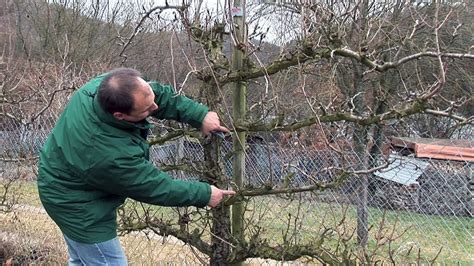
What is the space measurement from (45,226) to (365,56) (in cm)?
444

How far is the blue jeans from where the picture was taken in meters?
2.95

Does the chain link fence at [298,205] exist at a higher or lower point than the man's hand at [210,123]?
lower

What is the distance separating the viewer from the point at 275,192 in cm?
314

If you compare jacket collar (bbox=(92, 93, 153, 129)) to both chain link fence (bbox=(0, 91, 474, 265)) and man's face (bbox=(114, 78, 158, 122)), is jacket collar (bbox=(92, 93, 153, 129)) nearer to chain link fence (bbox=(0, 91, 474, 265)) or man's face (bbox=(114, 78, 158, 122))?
man's face (bbox=(114, 78, 158, 122))

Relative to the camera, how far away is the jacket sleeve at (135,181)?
257 cm

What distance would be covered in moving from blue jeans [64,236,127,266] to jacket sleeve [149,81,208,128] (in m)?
0.75

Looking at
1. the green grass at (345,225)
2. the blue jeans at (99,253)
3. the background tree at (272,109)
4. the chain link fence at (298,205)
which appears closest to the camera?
the blue jeans at (99,253)

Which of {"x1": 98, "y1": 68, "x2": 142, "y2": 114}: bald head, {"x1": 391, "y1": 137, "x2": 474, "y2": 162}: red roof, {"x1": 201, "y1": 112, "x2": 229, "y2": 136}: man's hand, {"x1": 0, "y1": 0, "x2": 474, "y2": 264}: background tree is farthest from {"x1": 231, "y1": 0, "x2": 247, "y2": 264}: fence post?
{"x1": 391, "y1": 137, "x2": 474, "y2": 162}: red roof

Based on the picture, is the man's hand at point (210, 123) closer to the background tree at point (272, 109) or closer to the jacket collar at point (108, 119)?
the background tree at point (272, 109)

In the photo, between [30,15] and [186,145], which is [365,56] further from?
[30,15]

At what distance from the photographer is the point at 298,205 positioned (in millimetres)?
3773

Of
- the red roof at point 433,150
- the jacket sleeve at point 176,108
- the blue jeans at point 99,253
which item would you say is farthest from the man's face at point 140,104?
the red roof at point 433,150

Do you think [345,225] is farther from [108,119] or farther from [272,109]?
[108,119]

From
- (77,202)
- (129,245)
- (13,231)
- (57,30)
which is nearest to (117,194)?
(77,202)
